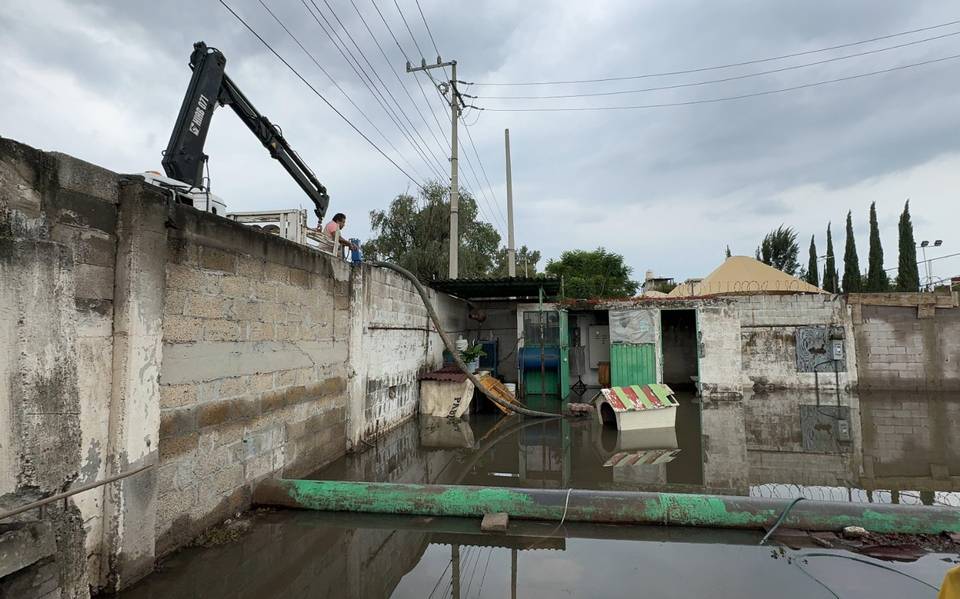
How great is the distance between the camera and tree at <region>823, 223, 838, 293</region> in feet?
88.8

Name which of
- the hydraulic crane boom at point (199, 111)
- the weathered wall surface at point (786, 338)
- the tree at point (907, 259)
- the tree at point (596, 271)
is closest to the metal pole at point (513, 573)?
the hydraulic crane boom at point (199, 111)

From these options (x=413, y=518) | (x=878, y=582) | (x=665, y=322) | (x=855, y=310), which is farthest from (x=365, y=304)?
(x=855, y=310)

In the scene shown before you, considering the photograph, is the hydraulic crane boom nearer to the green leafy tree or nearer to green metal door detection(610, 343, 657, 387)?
green metal door detection(610, 343, 657, 387)

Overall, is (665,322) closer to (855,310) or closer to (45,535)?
(855,310)

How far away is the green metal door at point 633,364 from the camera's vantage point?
11.8m

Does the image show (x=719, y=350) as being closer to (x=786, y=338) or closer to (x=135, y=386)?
(x=786, y=338)

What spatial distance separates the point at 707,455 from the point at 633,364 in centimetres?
564

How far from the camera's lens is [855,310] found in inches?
476

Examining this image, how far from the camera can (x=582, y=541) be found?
11.6 feet

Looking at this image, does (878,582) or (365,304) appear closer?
(878,582)

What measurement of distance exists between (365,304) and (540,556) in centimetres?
416

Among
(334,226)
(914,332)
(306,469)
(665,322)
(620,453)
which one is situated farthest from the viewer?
(665,322)

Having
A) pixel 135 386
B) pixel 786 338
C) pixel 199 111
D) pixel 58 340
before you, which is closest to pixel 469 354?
pixel 199 111

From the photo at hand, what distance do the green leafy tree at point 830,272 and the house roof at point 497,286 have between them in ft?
76.9
